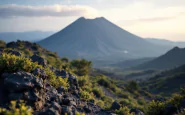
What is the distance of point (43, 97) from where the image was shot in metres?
8.77

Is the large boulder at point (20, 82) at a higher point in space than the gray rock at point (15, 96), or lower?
higher

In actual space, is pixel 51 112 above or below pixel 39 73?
below

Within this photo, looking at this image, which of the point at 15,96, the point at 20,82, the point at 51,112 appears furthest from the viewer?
the point at 20,82

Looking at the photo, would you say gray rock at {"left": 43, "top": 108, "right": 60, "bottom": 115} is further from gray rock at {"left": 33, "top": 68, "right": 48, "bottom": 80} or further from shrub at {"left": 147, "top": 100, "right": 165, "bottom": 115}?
shrub at {"left": 147, "top": 100, "right": 165, "bottom": 115}

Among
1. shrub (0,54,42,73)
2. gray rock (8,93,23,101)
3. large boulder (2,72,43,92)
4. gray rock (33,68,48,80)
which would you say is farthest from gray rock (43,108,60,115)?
shrub (0,54,42,73)

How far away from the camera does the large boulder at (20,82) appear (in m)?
8.00

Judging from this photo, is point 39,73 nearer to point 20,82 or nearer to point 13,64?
point 13,64

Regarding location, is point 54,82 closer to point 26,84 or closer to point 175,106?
point 26,84

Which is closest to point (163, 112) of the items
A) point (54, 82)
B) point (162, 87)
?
point (54, 82)

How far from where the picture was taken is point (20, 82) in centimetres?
816

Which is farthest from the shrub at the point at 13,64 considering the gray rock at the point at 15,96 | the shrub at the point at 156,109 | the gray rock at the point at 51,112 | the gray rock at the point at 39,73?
the shrub at the point at 156,109

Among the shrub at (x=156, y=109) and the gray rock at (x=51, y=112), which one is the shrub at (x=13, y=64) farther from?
the shrub at (x=156, y=109)

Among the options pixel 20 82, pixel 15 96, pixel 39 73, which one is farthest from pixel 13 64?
pixel 15 96

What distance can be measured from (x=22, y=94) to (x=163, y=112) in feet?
29.2
